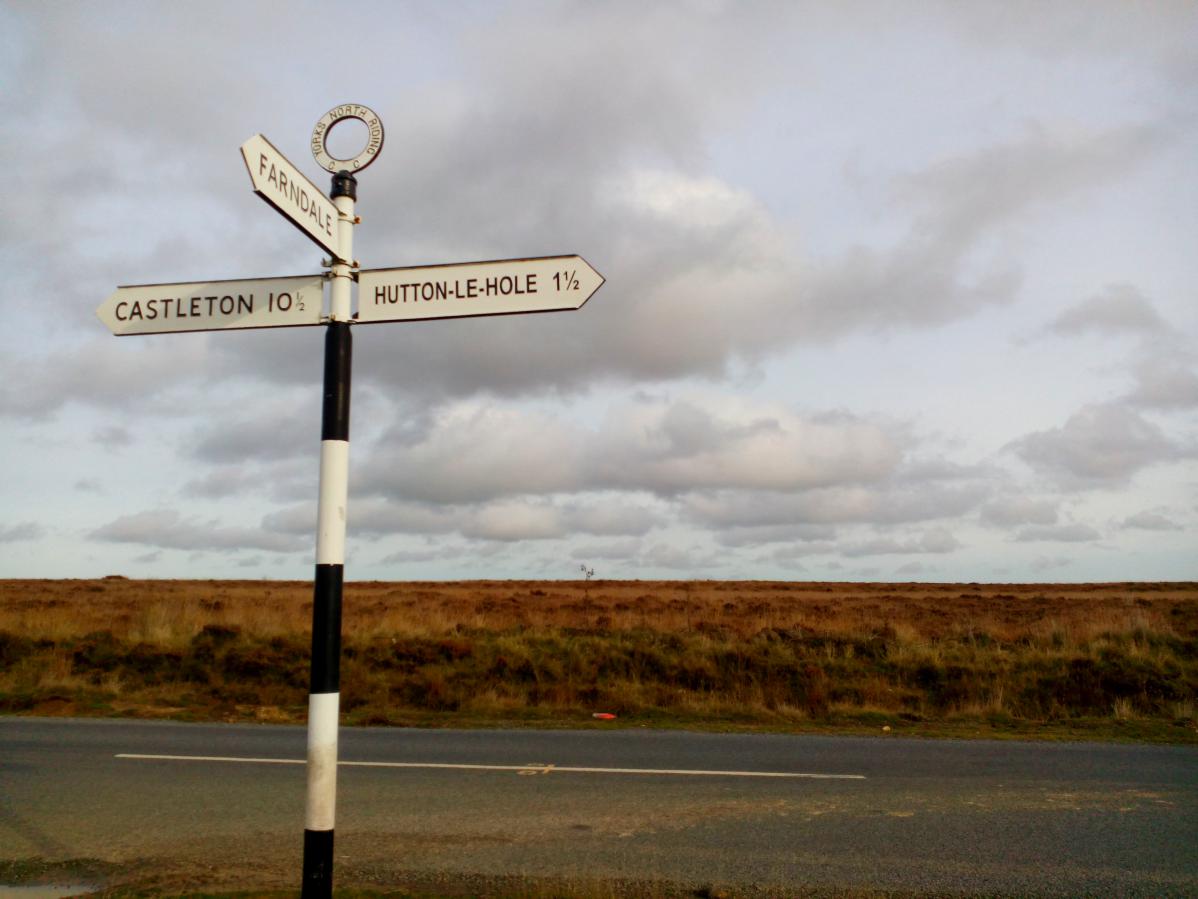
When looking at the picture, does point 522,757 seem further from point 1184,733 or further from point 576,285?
point 1184,733

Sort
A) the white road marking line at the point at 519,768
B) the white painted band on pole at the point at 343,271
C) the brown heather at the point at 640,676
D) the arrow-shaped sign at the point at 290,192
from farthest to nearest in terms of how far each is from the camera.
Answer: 1. the brown heather at the point at 640,676
2. the white road marking line at the point at 519,768
3. the white painted band on pole at the point at 343,271
4. the arrow-shaped sign at the point at 290,192

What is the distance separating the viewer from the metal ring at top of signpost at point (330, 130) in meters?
4.79

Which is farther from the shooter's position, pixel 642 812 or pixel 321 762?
pixel 642 812

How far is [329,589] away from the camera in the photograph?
420 cm

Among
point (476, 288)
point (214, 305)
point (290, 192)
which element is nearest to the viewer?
point (290, 192)

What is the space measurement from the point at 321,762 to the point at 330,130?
3106mm

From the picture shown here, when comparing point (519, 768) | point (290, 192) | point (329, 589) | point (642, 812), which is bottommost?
point (642, 812)

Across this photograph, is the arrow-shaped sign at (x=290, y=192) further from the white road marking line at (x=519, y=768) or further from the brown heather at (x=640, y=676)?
the brown heather at (x=640, y=676)

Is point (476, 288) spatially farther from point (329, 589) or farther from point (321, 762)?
point (321, 762)

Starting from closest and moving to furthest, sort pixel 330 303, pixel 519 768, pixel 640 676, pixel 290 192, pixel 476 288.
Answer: pixel 290 192
pixel 330 303
pixel 476 288
pixel 519 768
pixel 640 676

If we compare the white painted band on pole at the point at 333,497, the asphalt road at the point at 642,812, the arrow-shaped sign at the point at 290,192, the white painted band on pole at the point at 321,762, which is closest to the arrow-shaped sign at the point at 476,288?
the arrow-shaped sign at the point at 290,192

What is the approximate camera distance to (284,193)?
4.23 metres

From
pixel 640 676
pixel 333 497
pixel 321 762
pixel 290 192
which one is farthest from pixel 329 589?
pixel 640 676

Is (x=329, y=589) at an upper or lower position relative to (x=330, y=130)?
lower
